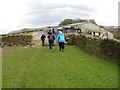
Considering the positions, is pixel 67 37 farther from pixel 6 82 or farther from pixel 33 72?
pixel 6 82

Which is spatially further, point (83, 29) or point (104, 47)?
point (83, 29)

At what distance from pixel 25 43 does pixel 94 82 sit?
87.4ft

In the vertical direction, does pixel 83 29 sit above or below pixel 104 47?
above

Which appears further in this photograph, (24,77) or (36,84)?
(24,77)

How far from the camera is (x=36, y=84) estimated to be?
25.7ft

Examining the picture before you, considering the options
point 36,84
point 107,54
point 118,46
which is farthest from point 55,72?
point 107,54

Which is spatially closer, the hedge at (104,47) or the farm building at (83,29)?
the hedge at (104,47)

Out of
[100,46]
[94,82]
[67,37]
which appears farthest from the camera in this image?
[67,37]

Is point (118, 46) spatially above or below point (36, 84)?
above

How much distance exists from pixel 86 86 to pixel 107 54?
6.88m

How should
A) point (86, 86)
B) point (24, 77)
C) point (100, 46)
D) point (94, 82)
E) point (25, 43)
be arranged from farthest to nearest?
point (25, 43)
point (100, 46)
point (24, 77)
point (94, 82)
point (86, 86)

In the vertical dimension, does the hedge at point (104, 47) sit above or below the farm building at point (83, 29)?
below

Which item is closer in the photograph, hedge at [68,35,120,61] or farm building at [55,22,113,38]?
hedge at [68,35,120,61]

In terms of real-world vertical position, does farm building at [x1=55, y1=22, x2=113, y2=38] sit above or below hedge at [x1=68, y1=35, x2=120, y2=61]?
above
